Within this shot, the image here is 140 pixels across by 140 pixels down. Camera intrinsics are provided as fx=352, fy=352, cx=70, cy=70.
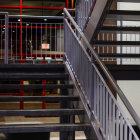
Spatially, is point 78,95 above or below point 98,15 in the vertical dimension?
below

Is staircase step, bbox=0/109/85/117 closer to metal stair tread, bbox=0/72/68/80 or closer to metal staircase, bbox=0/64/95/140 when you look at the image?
metal staircase, bbox=0/64/95/140

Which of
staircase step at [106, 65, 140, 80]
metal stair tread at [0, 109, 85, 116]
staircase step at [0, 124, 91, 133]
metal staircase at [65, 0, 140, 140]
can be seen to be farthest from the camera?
staircase step at [106, 65, 140, 80]

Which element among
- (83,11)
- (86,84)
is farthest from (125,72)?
(86,84)

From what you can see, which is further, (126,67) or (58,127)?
(126,67)

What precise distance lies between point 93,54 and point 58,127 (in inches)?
36.0

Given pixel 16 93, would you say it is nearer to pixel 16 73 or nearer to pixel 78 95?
pixel 16 73

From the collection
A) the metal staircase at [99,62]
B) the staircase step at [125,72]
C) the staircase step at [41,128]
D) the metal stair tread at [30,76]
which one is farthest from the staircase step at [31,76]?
the staircase step at [41,128]

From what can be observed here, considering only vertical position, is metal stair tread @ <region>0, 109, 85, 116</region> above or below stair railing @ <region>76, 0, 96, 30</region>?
below

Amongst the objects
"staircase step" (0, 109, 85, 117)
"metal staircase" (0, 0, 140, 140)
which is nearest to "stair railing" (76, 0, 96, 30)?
"metal staircase" (0, 0, 140, 140)

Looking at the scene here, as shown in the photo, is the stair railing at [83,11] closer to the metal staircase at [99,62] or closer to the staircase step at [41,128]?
the metal staircase at [99,62]

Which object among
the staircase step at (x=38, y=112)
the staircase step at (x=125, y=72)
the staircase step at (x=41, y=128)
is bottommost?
the staircase step at (x=41, y=128)

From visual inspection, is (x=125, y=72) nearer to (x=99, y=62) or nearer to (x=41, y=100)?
(x=41, y=100)

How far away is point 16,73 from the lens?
5.48m

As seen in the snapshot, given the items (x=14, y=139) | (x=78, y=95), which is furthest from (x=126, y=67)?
(x=14, y=139)
